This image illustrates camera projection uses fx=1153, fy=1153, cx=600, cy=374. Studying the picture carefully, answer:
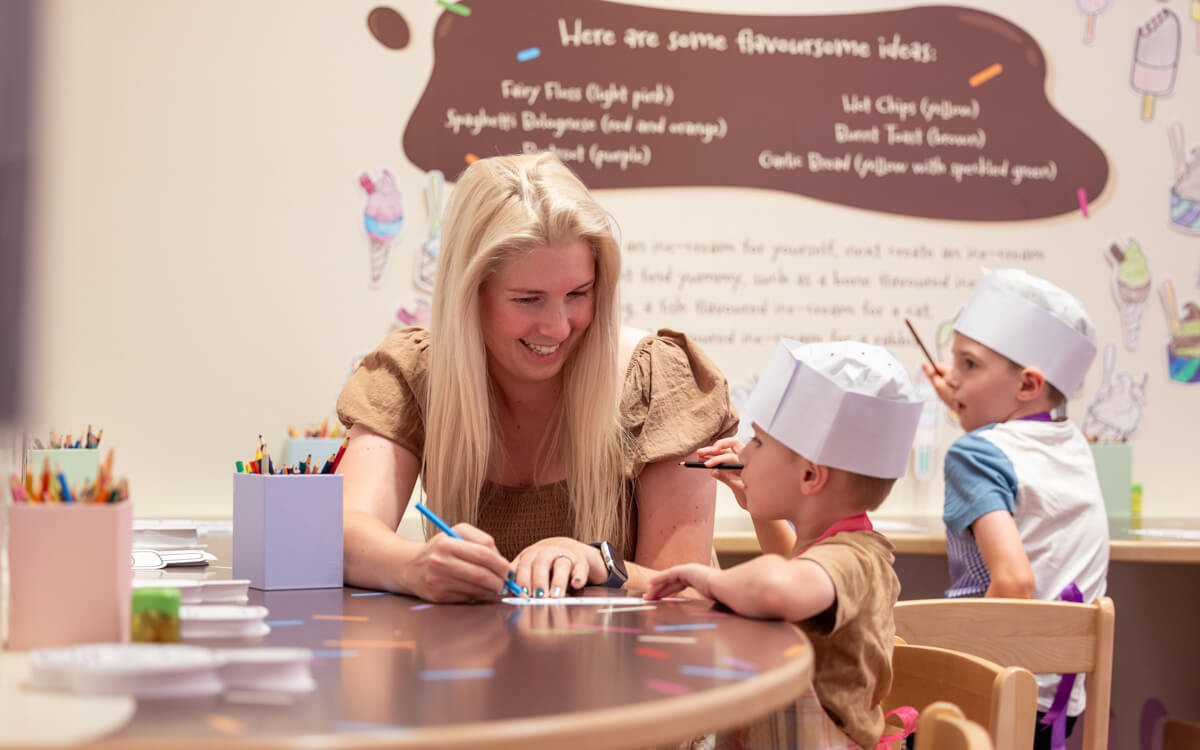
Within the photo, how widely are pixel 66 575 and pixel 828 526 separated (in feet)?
2.75

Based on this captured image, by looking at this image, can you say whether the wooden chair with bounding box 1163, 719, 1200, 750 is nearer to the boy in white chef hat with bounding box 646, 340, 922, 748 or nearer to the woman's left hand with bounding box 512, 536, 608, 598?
the boy in white chef hat with bounding box 646, 340, 922, 748

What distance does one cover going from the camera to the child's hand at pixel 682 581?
1.21 meters

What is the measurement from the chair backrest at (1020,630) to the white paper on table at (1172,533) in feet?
4.27

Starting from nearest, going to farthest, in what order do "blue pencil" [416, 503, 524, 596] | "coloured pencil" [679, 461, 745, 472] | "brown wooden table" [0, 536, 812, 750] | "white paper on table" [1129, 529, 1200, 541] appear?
"brown wooden table" [0, 536, 812, 750]
"blue pencil" [416, 503, 524, 596]
"coloured pencil" [679, 461, 745, 472]
"white paper on table" [1129, 529, 1200, 541]

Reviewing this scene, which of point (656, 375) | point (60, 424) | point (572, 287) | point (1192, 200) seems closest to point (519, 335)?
point (572, 287)

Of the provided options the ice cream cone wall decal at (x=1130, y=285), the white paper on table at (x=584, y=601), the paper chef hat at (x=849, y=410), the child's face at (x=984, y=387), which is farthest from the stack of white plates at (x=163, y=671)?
the ice cream cone wall decal at (x=1130, y=285)

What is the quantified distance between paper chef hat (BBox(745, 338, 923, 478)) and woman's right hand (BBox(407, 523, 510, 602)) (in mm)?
379

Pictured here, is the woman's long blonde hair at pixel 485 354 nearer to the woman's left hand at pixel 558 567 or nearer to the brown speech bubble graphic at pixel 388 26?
the woman's left hand at pixel 558 567

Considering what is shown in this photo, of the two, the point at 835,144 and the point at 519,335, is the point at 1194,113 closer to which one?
Result: the point at 835,144

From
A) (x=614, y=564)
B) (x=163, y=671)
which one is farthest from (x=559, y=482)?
(x=163, y=671)

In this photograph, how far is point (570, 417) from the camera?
175cm

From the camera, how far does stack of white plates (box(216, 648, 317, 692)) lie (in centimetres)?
81

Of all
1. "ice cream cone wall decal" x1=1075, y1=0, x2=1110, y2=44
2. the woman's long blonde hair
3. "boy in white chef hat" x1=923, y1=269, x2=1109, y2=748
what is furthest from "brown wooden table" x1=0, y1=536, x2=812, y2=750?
"ice cream cone wall decal" x1=1075, y1=0, x2=1110, y2=44

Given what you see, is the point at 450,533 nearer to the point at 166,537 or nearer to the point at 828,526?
the point at 828,526
